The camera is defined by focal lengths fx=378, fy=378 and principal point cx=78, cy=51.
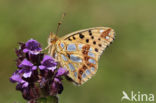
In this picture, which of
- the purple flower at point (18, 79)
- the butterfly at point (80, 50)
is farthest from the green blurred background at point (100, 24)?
the purple flower at point (18, 79)

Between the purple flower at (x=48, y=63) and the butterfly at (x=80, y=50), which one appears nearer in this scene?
the purple flower at (x=48, y=63)

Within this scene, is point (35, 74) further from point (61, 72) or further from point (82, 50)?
point (82, 50)

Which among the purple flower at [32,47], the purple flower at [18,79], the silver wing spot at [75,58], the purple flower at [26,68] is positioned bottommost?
the purple flower at [18,79]

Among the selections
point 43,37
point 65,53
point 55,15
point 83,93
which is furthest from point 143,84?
point 65,53

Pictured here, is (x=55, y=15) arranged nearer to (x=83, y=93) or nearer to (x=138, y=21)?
(x=138, y=21)

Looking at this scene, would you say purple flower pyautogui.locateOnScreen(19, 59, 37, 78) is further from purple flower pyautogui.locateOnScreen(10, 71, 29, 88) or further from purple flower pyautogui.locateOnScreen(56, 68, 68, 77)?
purple flower pyautogui.locateOnScreen(56, 68, 68, 77)

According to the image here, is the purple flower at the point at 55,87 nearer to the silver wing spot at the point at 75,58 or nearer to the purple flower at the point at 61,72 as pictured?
the purple flower at the point at 61,72

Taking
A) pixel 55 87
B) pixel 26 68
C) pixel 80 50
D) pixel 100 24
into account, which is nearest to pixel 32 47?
pixel 26 68

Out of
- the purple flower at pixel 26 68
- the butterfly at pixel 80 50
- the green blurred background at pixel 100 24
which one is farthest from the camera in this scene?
the green blurred background at pixel 100 24
